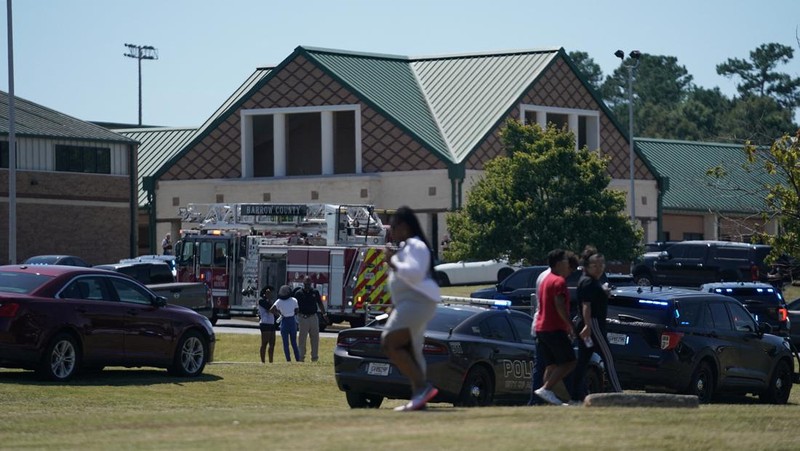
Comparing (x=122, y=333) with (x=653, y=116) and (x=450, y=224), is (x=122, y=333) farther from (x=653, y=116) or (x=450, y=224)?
(x=653, y=116)

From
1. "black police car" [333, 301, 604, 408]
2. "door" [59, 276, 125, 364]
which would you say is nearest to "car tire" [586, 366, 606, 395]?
"black police car" [333, 301, 604, 408]

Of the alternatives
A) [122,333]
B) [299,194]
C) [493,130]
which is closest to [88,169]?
[299,194]

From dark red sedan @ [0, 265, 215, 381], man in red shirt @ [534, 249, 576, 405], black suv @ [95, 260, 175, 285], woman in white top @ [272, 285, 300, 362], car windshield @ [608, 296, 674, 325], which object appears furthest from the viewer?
black suv @ [95, 260, 175, 285]

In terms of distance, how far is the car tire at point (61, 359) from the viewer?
67.4 feet

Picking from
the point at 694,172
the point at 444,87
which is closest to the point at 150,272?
the point at 444,87

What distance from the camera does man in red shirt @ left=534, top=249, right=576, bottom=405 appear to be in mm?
16094

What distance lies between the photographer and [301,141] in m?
70.8

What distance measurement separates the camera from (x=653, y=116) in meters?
137

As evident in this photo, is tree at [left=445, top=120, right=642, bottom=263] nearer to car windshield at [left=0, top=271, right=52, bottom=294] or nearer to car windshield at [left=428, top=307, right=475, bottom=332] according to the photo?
car windshield at [left=0, top=271, right=52, bottom=294]

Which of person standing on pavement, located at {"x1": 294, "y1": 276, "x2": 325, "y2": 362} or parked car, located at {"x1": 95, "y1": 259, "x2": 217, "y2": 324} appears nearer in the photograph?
person standing on pavement, located at {"x1": 294, "y1": 276, "x2": 325, "y2": 362}

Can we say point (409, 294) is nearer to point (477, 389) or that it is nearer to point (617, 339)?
point (477, 389)

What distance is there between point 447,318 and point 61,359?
17.6 feet

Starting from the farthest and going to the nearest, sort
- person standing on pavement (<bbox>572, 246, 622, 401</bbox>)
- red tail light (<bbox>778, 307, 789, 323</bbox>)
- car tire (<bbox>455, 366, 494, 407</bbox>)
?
1. red tail light (<bbox>778, 307, 789, 323</bbox>)
2. car tire (<bbox>455, 366, 494, 407</bbox>)
3. person standing on pavement (<bbox>572, 246, 622, 401</bbox>)

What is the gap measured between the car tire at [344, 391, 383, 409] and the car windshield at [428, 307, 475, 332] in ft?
3.76
